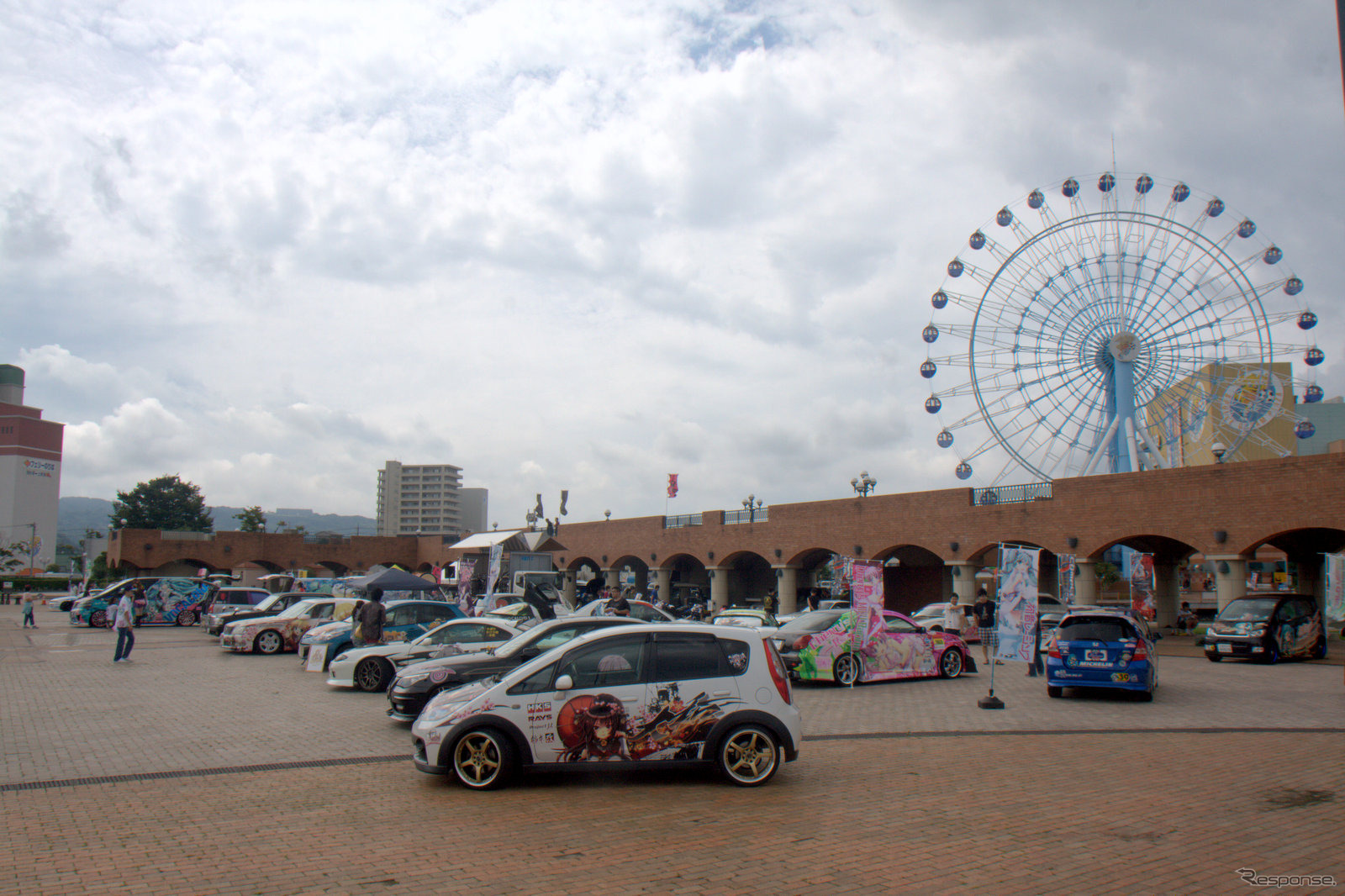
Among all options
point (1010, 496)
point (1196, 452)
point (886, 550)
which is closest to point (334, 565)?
point (886, 550)

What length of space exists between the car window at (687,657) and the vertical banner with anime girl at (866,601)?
7.57m

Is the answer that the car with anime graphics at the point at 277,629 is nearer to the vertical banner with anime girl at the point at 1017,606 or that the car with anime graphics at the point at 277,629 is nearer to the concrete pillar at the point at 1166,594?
the vertical banner with anime girl at the point at 1017,606

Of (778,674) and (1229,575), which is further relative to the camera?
(1229,575)

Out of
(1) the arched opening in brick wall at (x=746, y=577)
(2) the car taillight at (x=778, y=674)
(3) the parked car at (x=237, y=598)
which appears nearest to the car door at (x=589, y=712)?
(2) the car taillight at (x=778, y=674)

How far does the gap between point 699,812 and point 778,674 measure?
59.9 inches

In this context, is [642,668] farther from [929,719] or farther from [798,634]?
[798,634]

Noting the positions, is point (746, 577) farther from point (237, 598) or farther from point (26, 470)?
point (26, 470)

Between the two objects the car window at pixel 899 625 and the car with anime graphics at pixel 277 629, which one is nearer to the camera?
the car window at pixel 899 625

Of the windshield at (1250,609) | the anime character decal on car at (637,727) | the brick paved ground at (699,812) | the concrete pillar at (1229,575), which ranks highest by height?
the concrete pillar at (1229,575)

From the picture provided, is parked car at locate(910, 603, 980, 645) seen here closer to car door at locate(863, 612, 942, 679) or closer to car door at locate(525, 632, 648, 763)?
car door at locate(863, 612, 942, 679)

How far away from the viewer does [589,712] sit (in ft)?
25.3

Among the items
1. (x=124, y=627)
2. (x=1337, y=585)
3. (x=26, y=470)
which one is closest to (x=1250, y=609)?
(x=1337, y=585)

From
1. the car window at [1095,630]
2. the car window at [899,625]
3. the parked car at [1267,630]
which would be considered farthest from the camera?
the parked car at [1267,630]

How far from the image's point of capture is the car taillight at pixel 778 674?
8.02 metres
